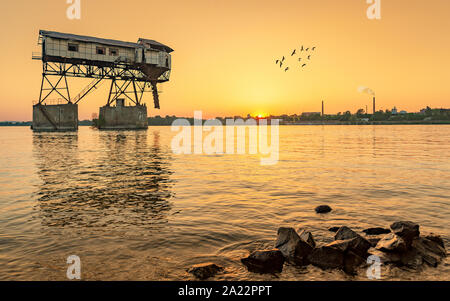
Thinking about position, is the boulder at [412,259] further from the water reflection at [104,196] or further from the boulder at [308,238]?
the water reflection at [104,196]

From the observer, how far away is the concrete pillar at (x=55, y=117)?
5756cm

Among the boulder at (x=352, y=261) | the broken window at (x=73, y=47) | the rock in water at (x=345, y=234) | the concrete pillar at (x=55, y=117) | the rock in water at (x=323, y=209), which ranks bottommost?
the boulder at (x=352, y=261)

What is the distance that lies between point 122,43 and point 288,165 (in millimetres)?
53524

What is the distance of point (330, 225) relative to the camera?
7535 millimetres

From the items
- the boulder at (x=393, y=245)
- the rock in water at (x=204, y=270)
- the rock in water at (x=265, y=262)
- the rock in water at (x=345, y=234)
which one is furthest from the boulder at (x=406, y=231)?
the rock in water at (x=204, y=270)

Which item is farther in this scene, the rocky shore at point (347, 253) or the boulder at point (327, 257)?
the boulder at point (327, 257)

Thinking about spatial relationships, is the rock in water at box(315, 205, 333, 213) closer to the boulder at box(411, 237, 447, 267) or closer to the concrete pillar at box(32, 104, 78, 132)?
the boulder at box(411, 237, 447, 267)

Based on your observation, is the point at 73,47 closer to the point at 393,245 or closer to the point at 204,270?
Answer: the point at 204,270

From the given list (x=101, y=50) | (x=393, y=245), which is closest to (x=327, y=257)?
(x=393, y=245)

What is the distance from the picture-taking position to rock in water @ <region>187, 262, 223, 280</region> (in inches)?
193

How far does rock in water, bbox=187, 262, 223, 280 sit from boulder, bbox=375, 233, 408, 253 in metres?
3.07

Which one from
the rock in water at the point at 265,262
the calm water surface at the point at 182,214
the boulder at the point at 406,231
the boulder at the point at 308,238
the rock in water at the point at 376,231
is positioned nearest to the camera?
the rock in water at the point at 265,262
